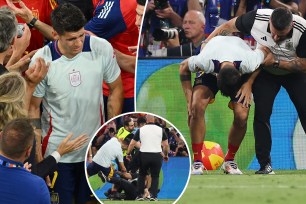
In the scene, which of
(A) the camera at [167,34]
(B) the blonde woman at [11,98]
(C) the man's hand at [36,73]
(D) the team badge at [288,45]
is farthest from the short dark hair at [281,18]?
(B) the blonde woman at [11,98]

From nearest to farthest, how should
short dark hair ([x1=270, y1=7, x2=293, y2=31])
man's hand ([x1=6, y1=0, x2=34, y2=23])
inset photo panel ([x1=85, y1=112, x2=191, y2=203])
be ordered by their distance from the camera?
inset photo panel ([x1=85, y1=112, x2=191, y2=203]) < man's hand ([x1=6, y1=0, x2=34, y2=23]) < short dark hair ([x1=270, y1=7, x2=293, y2=31])

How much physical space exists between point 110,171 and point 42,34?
1.20 meters

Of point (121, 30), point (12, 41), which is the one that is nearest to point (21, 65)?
point (12, 41)

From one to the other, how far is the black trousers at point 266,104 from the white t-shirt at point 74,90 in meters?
1.29

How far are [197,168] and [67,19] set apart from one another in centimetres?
164

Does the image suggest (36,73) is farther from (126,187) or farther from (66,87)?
(126,187)

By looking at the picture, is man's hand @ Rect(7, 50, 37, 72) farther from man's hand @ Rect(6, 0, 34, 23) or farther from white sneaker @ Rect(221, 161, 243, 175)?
white sneaker @ Rect(221, 161, 243, 175)

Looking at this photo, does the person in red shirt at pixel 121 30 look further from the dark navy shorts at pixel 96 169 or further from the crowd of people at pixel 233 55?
the dark navy shorts at pixel 96 169

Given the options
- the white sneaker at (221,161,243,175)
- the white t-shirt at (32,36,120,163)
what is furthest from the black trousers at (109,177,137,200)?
the white sneaker at (221,161,243,175)

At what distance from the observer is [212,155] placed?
22.7 ft

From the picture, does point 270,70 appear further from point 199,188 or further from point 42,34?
point 42,34

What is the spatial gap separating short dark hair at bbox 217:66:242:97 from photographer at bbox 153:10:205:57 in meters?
0.24

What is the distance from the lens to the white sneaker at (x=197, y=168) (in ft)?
22.5

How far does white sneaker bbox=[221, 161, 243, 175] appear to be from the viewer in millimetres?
6904
